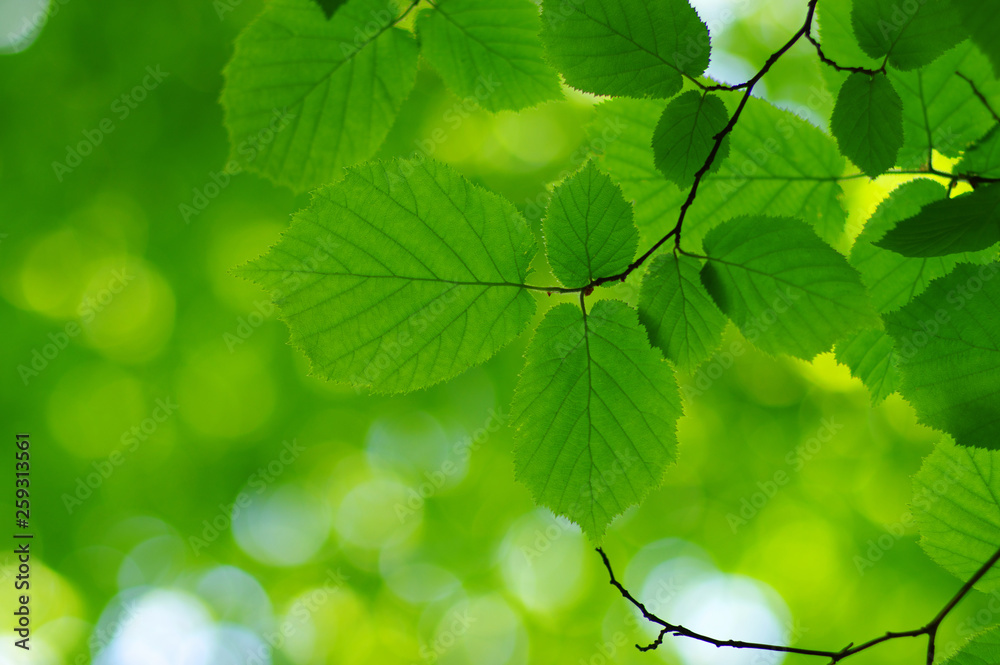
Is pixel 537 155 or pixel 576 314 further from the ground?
pixel 537 155

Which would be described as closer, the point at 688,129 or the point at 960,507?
the point at 688,129

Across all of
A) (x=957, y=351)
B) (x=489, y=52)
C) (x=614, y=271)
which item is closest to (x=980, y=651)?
(x=957, y=351)

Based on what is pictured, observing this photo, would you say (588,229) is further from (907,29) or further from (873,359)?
(873,359)

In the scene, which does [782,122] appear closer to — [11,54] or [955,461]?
[955,461]

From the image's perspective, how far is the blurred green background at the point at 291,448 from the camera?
19.3ft

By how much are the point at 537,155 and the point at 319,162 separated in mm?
5498

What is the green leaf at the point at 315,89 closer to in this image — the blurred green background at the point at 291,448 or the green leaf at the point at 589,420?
the green leaf at the point at 589,420

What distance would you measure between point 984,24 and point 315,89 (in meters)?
0.99

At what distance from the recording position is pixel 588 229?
3.07 feet

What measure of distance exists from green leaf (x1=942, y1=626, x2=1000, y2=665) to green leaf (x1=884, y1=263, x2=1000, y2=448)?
337mm

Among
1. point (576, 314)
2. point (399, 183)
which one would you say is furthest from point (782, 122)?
point (399, 183)

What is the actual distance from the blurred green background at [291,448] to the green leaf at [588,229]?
457cm

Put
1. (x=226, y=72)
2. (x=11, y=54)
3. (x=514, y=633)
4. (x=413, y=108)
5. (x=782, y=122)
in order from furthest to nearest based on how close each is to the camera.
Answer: (x=514, y=633), (x=413, y=108), (x=11, y=54), (x=782, y=122), (x=226, y=72)

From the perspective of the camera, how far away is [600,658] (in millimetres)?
6461
